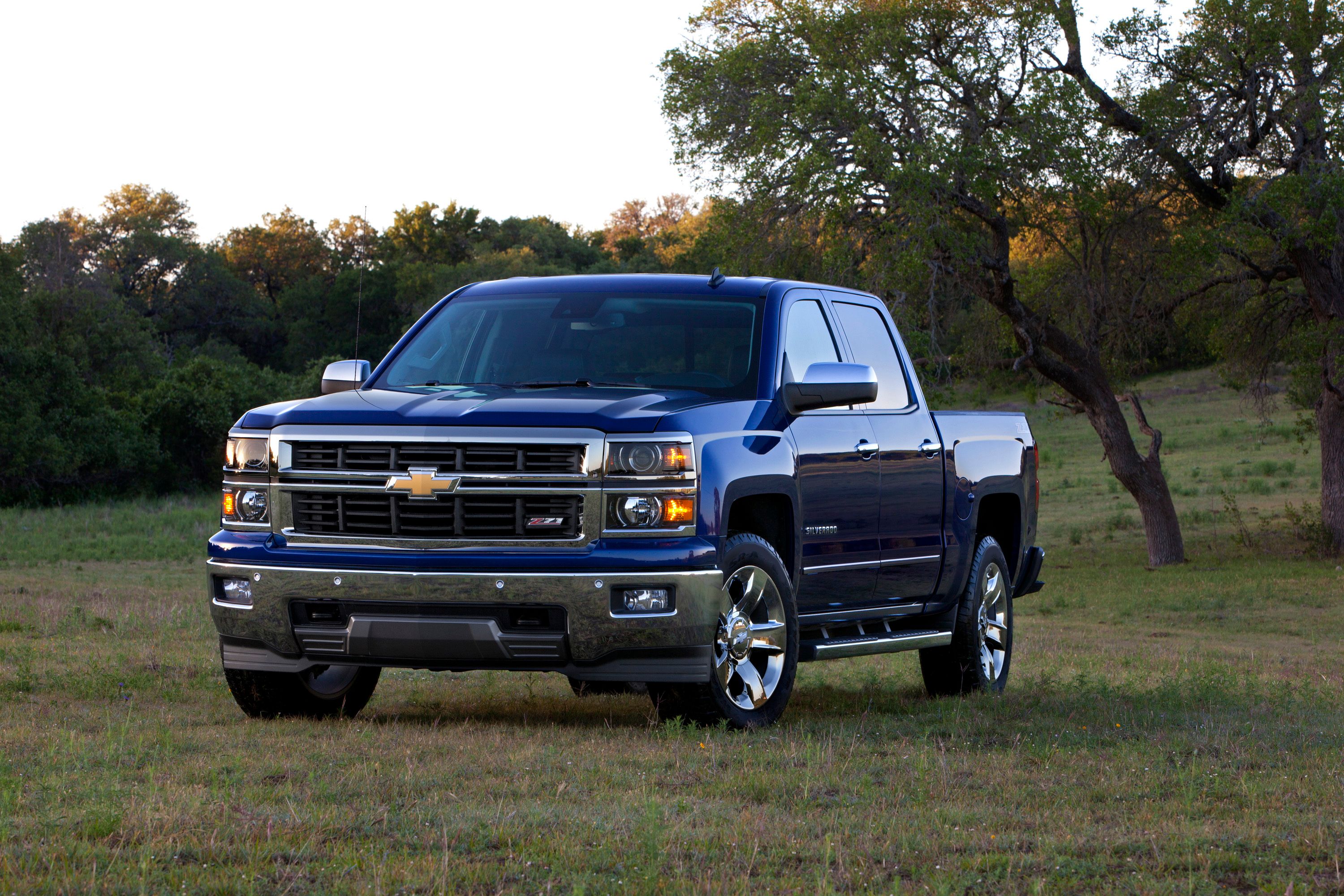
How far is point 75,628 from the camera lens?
13250mm

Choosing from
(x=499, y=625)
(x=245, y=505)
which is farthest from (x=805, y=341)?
(x=245, y=505)

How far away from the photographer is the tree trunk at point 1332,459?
27.8 meters

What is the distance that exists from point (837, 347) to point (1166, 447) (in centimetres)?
4570

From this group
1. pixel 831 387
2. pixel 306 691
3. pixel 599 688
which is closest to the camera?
pixel 831 387

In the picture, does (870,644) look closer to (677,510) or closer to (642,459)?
(677,510)

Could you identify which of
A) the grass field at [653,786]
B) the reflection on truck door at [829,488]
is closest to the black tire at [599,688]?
the grass field at [653,786]

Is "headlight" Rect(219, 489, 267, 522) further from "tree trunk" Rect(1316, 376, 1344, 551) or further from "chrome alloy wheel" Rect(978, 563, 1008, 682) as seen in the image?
"tree trunk" Rect(1316, 376, 1344, 551)

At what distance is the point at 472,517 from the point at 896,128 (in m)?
19.9

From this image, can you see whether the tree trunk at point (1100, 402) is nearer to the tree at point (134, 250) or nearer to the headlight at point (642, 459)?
the headlight at point (642, 459)

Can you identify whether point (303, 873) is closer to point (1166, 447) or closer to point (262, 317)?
point (1166, 447)

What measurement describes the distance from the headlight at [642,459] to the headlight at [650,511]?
96 mm

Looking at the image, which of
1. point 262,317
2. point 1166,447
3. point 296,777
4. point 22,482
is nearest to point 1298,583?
point 296,777

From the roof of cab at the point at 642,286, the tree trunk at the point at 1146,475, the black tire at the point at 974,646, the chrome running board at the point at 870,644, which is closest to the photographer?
the chrome running board at the point at 870,644

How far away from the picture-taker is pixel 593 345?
8.23m
